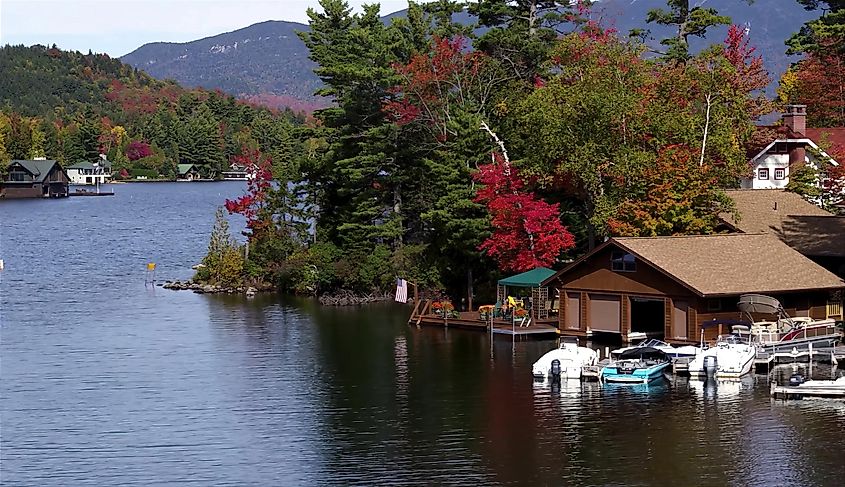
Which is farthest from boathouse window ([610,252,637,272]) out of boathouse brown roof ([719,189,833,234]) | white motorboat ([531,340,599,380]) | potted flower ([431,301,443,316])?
potted flower ([431,301,443,316])

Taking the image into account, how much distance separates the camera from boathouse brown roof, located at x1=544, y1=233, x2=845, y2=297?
2128 inches

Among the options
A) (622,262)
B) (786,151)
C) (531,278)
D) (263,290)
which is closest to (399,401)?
(622,262)

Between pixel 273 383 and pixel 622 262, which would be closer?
pixel 273 383

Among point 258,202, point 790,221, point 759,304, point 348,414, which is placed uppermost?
point 258,202

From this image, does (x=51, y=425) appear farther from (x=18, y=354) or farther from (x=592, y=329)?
(x=592, y=329)

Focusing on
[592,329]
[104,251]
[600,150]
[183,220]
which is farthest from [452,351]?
[183,220]

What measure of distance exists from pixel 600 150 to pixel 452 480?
30.4 m

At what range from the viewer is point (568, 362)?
4850 centimetres

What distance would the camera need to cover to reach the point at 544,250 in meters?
63.3

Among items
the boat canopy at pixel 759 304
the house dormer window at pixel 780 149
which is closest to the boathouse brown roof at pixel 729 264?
the boat canopy at pixel 759 304

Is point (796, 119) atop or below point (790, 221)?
atop

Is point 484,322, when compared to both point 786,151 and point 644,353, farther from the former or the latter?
point 786,151

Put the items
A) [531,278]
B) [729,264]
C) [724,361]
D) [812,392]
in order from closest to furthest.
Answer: [812,392]
[724,361]
[729,264]
[531,278]

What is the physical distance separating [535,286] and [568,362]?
1239 centimetres
